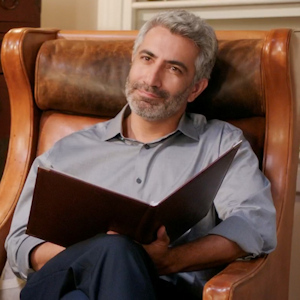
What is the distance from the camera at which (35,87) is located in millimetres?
1788

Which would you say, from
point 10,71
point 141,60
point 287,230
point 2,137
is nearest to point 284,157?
point 287,230

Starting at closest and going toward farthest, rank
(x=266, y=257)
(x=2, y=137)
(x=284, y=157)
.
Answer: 1. (x=266, y=257)
2. (x=284, y=157)
3. (x=2, y=137)

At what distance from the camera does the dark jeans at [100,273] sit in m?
1.14

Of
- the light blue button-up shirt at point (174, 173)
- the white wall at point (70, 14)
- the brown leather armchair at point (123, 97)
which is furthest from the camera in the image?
the white wall at point (70, 14)

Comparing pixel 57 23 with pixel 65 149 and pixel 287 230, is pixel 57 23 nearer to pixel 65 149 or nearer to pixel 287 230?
pixel 65 149

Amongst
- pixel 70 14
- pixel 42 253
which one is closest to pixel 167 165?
pixel 42 253

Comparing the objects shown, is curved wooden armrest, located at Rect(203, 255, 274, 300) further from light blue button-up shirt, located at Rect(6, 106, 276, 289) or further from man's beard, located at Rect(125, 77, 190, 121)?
man's beard, located at Rect(125, 77, 190, 121)

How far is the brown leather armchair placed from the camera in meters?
1.52

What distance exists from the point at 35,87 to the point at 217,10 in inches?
32.7

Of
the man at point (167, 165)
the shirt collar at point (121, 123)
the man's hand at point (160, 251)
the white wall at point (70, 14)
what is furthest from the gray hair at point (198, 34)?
the white wall at point (70, 14)

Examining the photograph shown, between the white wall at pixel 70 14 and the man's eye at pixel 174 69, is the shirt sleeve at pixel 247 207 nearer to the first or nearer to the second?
the man's eye at pixel 174 69

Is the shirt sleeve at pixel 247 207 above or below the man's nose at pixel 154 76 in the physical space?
below

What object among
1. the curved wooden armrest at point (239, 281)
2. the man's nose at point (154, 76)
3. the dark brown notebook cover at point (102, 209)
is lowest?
the curved wooden armrest at point (239, 281)

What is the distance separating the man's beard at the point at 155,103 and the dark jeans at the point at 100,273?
0.47 metres
